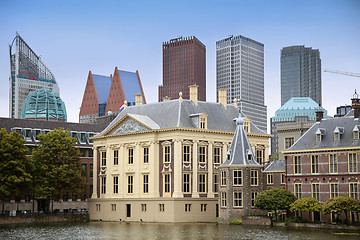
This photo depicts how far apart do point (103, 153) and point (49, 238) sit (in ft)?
149

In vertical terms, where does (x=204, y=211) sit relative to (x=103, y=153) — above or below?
below

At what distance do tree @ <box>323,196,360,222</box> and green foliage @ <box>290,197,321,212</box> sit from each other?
2878mm

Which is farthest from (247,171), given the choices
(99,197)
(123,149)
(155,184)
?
(99,197)

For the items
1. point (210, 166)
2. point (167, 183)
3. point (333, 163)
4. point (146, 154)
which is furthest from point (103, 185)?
point (333, 163)

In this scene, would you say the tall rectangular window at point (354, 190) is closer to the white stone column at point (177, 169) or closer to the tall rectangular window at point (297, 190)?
the tall rectangular window at point (297, 190)

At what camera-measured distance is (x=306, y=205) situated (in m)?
79.7

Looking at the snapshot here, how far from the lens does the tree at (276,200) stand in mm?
82750

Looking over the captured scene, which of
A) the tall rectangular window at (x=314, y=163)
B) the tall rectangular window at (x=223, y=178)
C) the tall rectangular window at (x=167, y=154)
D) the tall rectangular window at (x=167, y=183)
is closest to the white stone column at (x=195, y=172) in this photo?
the tall rectangular window at (x=167, y=183)

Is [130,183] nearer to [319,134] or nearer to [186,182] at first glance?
[186,182]

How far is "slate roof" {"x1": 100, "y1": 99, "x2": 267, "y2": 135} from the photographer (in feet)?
335

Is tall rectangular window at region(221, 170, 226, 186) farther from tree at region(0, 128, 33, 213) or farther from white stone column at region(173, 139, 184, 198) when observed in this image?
tree at region(0, 128, 33, 213)

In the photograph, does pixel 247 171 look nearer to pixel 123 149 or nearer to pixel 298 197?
pixel 298 197

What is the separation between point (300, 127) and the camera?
124 m

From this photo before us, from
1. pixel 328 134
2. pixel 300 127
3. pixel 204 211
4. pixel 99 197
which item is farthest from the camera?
pixel 300 127
